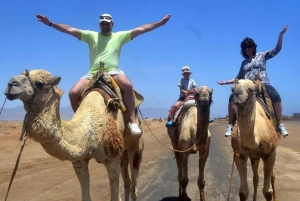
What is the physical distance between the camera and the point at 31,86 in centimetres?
478

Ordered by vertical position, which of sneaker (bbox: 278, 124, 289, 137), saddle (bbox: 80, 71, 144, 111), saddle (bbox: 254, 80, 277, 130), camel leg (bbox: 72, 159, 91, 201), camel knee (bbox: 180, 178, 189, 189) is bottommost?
camel knee (bbox: 180, 178, 189, 189)

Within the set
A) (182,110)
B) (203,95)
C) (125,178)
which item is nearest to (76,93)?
(125,178)

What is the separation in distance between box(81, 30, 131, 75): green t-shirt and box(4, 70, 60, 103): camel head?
2.02m

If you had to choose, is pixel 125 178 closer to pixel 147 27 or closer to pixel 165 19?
pixel 147 27

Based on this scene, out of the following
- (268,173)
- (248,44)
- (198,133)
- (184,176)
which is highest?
(248,44)

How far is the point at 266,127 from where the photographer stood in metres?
7.32

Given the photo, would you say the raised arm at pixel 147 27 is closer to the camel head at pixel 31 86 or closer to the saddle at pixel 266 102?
the saddle at pixel 266 102

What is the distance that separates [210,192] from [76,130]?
5.21m

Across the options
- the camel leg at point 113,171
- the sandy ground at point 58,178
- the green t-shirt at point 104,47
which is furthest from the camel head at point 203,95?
the camel leg at point 113,171

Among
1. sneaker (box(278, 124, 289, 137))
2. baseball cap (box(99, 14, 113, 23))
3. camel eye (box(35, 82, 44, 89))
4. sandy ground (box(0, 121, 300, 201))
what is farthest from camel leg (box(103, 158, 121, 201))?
sneaker (box(278, 124, 289, 137))

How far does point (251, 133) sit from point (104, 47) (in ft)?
9.26

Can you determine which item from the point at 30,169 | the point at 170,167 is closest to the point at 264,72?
the point at 170,167

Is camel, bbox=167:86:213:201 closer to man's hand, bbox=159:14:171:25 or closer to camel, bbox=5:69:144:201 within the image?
man's hand, bbox=159:14:171:25

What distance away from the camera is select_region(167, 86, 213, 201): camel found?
8.13 m
